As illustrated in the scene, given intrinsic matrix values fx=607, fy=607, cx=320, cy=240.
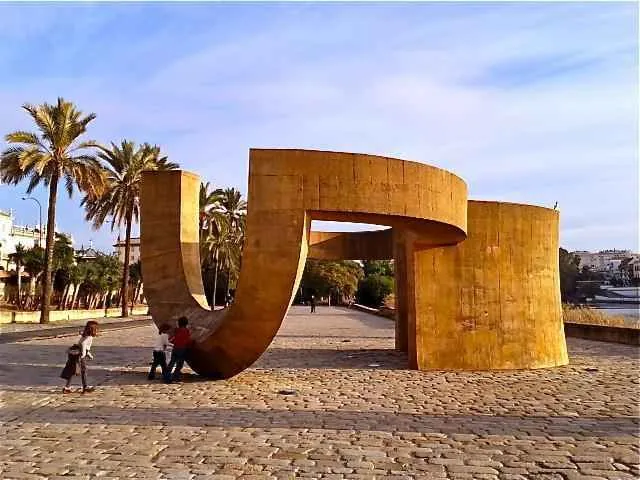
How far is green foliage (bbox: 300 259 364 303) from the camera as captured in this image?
7262cm

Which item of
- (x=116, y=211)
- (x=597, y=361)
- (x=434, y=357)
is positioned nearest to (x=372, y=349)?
(x=434, y=357)

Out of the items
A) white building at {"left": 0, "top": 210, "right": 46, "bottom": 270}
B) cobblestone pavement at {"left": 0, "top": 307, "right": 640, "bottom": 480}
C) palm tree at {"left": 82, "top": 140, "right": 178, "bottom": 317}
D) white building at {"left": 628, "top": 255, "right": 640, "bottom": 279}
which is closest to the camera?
cobblestone pavement at {"left": 0, "top": 307, "right": 640, "bottom": 480}

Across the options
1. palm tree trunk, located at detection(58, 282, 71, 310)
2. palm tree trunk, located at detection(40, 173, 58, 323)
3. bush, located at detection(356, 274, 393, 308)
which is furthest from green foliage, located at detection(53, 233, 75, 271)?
bush, located at detection(356, 274, 393, 308)

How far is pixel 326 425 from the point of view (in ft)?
25.2

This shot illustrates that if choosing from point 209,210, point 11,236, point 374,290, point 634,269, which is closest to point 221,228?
point 209,210

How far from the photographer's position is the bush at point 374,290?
6188 cm

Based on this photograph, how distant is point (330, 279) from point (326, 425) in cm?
6494

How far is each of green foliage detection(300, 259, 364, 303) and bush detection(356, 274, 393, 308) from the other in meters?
5.32

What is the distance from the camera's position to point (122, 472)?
222 inches

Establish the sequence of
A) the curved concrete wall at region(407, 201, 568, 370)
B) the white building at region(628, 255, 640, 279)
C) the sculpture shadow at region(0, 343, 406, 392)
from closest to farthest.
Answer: the sculpture shadow at region(0, 343, 406, 392), the curved concrete wall at region(407, 201, 568, 370), the white building at region(628, 255, 640, 279)

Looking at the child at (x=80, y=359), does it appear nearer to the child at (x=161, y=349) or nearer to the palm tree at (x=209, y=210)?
the child at (x=161, y=349)

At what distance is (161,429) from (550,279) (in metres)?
9.84

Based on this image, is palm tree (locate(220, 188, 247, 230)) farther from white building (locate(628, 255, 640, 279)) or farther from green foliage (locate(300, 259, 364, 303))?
white building (locate(628, 255, 640, 279))

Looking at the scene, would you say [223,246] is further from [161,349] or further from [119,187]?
[161,349]
